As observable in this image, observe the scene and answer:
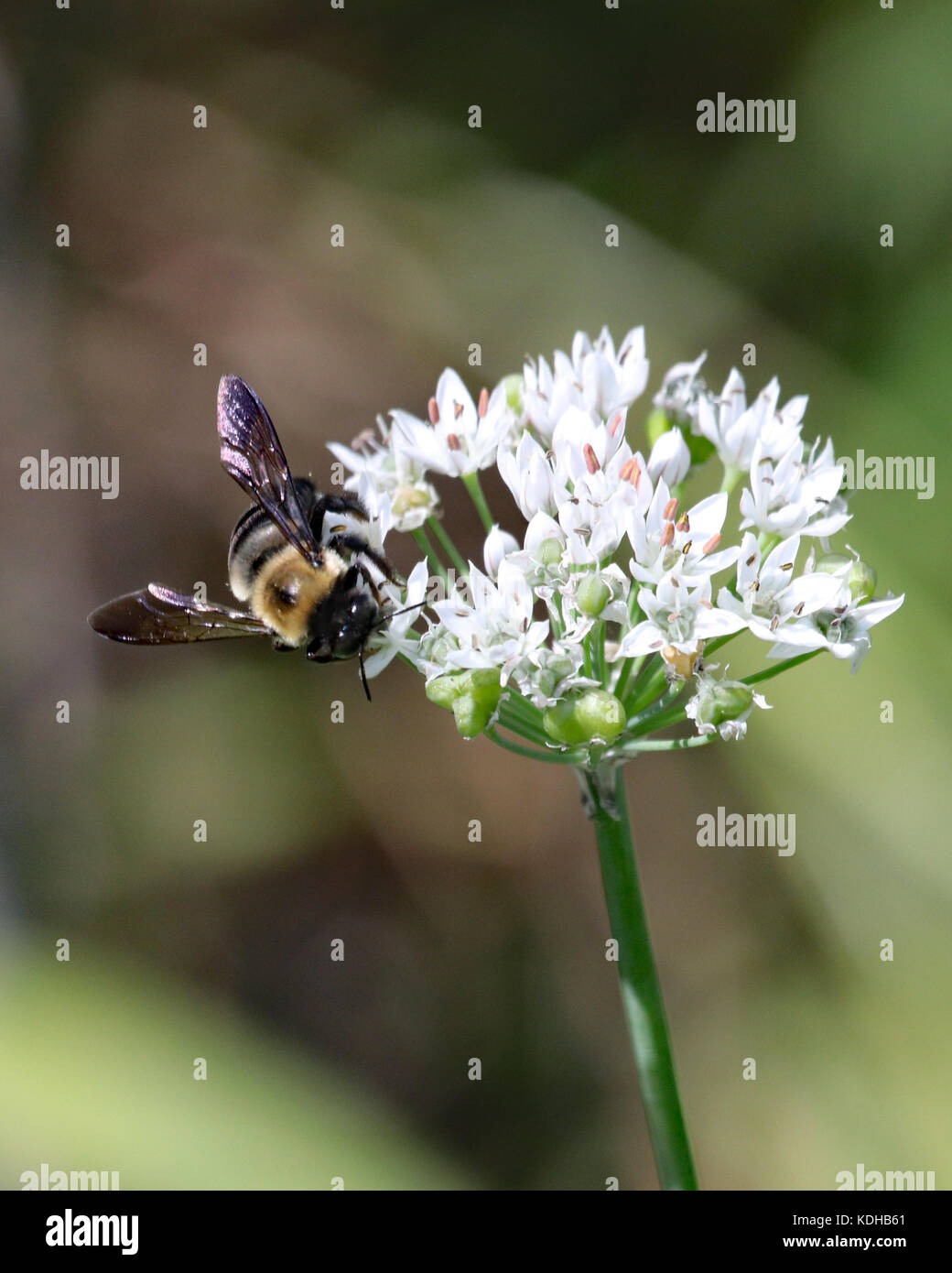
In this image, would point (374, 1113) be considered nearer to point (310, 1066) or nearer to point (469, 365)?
point (310, 1066)

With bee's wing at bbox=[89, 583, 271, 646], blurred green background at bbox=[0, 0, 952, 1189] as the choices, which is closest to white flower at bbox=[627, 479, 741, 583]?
bee's wing at bbox=[89, 583, 271, 646]

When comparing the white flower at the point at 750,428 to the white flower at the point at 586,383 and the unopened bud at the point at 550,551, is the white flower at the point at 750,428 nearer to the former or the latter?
the white flower at the point at 586,383

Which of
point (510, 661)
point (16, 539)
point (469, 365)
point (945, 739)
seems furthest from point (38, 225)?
point (945, 739)

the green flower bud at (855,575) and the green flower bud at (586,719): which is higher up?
the green flower bud at (855,575)

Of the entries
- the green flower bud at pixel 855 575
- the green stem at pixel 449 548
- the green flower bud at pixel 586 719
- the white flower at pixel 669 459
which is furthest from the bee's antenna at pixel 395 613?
the green flower bud at pixel 855 575

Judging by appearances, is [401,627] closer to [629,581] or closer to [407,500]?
[407,500]

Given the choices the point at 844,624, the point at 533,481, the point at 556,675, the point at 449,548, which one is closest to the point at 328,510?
the point at 449,548
